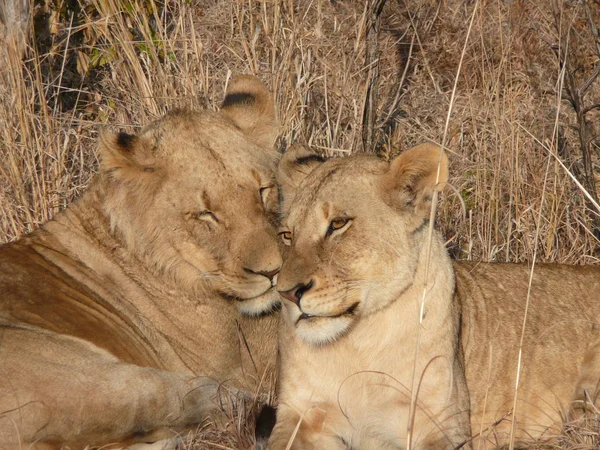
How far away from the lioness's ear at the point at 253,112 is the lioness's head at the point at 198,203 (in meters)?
0.18

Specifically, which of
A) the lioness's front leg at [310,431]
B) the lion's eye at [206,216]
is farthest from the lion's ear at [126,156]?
the lioness's front leg at [310,431]

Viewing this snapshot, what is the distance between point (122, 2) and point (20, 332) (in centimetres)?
295

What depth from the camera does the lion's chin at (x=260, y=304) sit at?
3896mm

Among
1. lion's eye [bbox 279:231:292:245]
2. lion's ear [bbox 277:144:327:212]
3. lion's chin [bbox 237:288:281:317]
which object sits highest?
lion's ear [bbox 277:144:327:212]

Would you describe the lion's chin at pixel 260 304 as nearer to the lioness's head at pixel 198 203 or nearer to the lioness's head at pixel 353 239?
the lioness's head at pixel 198 203

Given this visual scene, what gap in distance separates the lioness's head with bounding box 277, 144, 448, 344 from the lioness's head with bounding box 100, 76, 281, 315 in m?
0.34

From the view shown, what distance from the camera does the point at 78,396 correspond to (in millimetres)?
3428

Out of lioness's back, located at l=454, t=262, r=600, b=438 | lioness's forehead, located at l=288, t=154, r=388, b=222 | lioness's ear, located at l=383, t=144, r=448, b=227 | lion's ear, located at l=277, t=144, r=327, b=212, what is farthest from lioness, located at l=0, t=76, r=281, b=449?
lioness's back, located at l=454, t=262, r=600, b=438

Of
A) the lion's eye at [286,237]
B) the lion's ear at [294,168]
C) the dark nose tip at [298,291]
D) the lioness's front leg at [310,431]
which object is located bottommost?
the lioness's front leg at [310,431]

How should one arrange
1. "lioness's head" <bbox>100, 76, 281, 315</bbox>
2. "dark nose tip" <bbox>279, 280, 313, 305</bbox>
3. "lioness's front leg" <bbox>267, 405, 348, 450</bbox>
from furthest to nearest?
1. "lioness's head" <bbox>100, 76, 281, 315</bbox>
2. "lioness's front leg" <bbox>267, 405, 348, 450</bbox>
3. "dark nose tip" <bbox>279, 280, 313, 305</bbox>

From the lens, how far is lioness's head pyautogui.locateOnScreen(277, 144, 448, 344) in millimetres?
3258

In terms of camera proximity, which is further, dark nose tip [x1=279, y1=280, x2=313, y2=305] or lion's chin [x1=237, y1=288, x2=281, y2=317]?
lion's chin [x1=237, y1=288, x2=281, y2=317]

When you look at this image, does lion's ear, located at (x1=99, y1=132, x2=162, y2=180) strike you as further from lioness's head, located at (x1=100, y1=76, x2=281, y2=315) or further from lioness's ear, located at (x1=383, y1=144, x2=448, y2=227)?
lioness's ear, located at (x1=383, y1=144, x2=448, y2=227)

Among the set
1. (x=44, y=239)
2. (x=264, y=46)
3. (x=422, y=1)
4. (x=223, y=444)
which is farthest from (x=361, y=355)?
(x=422, y=1)
